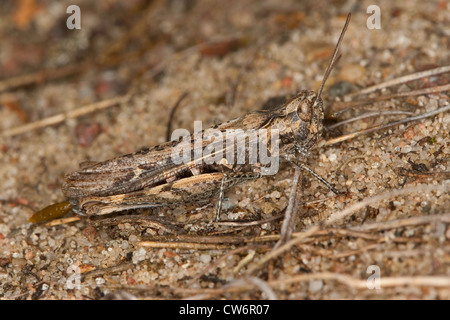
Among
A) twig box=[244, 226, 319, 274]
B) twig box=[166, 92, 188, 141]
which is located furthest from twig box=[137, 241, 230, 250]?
twig box=[166, 92, 188, 141]

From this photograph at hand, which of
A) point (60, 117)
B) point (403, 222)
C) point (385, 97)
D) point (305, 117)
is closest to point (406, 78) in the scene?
point (385, 97)

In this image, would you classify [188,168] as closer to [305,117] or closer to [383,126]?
[305,117]

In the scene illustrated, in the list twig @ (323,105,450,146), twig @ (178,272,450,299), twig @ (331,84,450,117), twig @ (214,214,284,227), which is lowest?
twig @ (178,272,450,299)

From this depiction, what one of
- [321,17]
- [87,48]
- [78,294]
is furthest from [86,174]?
[321,17]

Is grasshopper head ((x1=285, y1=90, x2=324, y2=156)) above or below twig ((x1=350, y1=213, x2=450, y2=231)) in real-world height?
above

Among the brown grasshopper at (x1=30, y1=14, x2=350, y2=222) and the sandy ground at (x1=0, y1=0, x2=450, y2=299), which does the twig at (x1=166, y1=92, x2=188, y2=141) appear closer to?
the sandy ground at (x1=0, y1=0, x2=450, y2=299)

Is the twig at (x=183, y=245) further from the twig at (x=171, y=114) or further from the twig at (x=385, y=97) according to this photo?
the twig at (x=385, y=97)

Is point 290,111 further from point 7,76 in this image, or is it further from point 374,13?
point 7,76

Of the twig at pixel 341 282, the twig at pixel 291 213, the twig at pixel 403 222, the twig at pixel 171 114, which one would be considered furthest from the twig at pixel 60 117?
the twig at pixel 403 222
